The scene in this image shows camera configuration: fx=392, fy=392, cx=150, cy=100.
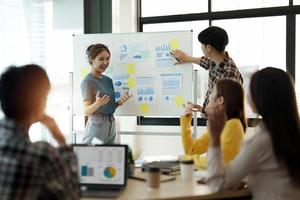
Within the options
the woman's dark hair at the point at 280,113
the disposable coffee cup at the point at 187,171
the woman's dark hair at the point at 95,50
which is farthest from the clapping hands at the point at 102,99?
the woman's dark hair at the point at 280,113

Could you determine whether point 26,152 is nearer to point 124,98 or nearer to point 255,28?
point 124,98

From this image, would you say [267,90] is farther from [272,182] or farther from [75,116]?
[75,116]

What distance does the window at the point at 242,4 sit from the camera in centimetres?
426

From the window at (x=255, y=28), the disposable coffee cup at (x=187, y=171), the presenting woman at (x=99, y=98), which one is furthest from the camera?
the window at (x=255, y=28)

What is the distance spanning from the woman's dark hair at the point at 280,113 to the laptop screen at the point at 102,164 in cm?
68

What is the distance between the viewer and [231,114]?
2252 mm

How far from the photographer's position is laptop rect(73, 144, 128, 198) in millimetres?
1871

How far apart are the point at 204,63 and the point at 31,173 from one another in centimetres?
265

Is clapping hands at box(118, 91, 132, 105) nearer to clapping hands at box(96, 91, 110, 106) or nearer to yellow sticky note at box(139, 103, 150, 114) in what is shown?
yellow sticky note at box(139, 103, 150, 114)

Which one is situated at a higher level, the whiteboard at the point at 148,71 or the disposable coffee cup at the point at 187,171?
the whiteboard at the point at 148,71

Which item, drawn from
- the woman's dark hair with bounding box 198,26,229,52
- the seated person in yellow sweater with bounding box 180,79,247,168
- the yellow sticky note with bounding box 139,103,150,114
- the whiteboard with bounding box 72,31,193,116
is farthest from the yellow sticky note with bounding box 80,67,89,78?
the seated person in yellow sweater with bounding box 180,79,247,168

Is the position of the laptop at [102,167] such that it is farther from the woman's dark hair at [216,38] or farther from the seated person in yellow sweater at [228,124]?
the woman's dark hair at [216,38]

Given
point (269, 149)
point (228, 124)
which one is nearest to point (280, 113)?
point (269, 149)

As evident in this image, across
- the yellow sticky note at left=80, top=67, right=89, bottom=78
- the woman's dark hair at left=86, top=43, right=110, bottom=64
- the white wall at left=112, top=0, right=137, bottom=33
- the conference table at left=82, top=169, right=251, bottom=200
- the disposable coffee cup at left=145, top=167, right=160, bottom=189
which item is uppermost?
the white wall at left=112, top=0, right=137, bottom=33
